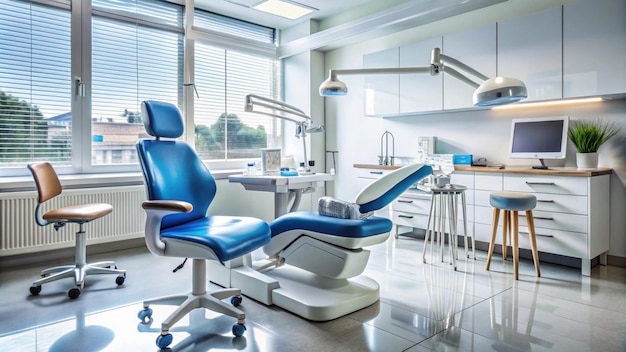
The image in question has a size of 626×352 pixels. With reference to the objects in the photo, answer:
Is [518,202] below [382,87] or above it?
below

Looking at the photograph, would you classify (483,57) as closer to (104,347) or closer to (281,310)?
(281,310)

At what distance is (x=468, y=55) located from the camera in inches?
159

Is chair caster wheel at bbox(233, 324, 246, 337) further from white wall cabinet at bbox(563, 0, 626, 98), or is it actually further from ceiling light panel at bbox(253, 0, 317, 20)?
ceiling light panel at bbox(253, 0, 317, 20)

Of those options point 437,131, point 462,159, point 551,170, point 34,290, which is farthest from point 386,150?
point 34,290

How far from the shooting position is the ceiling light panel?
500 cm

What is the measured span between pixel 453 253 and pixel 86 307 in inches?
114

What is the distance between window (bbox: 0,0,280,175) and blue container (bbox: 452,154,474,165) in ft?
9.35

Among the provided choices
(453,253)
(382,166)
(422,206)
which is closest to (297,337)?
(453,253)

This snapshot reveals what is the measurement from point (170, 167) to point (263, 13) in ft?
11.7

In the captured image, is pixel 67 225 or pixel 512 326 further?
pixel 67 225

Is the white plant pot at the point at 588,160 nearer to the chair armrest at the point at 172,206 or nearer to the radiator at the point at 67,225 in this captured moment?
the chair armrest at the point at 172,206

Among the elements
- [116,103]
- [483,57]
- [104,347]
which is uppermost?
[483,57]

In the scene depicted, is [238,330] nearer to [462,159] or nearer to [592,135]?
[462,159]

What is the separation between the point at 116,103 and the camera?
4.41m
